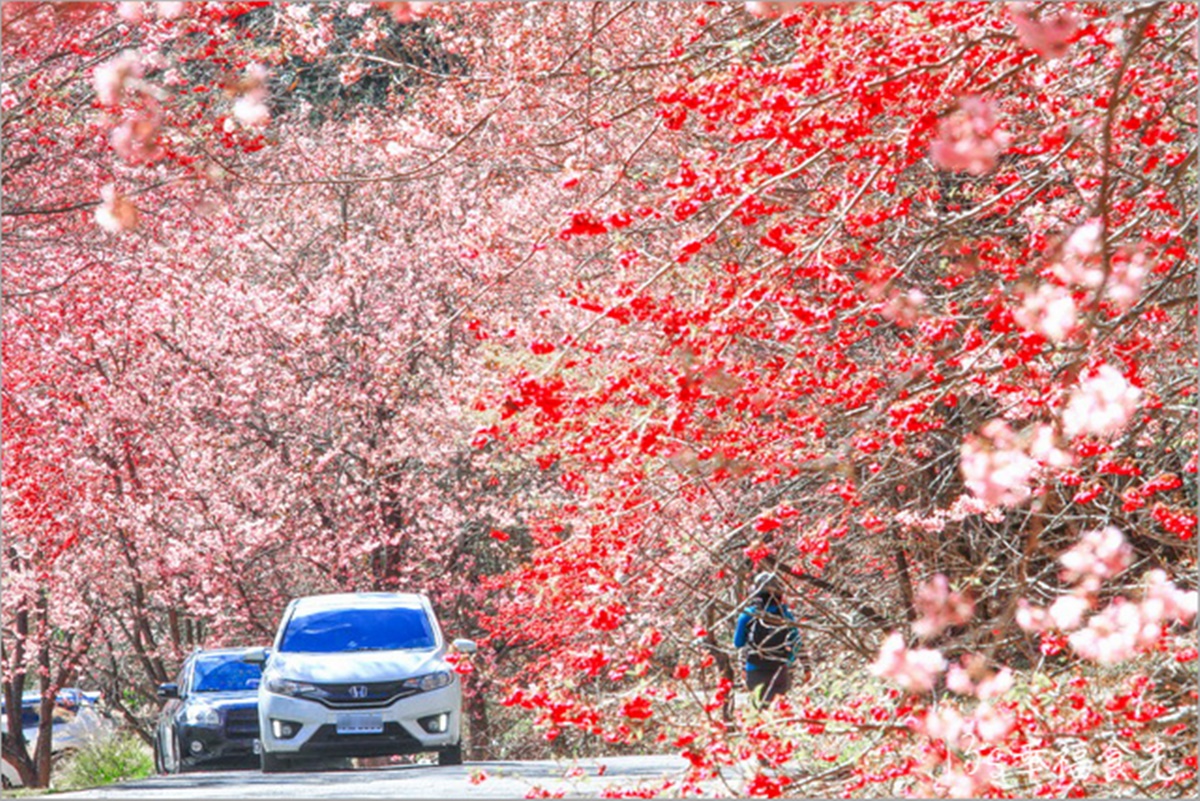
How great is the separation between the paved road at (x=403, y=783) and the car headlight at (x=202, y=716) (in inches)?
125

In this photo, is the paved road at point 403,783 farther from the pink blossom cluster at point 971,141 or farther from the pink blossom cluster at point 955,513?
the pink blossom cluster at point 971,141

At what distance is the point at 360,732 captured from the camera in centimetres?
1558

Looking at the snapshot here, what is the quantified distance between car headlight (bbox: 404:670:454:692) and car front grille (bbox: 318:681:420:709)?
0.18ft

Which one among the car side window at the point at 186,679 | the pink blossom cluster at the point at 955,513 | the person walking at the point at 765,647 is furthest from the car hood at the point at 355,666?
the pink blossom cluster at the point at 955,513

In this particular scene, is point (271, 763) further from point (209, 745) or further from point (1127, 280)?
point (1127, 280)

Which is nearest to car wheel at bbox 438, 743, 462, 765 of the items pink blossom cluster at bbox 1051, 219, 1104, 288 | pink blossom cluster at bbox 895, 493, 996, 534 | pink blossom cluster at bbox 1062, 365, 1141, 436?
pink blossom cluster at bbox 895, 493, 996, 534

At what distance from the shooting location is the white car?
51.2ft

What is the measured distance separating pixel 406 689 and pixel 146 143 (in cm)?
810

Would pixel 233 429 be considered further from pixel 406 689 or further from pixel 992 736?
pixel 992 736

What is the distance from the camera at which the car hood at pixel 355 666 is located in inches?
619

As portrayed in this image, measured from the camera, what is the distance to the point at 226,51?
50.3ft

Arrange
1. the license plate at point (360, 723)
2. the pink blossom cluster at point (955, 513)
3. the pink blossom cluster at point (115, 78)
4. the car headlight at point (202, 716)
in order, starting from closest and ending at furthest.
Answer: the pink blossom cluster at point (115, 78) → the pink blossom cluster at point (955, 513) → the license plate at point (360, 723) → the car headlight at point (202, 716)

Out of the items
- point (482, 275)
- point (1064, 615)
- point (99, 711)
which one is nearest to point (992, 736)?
point (1064, 615)

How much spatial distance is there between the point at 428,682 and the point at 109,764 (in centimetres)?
914
